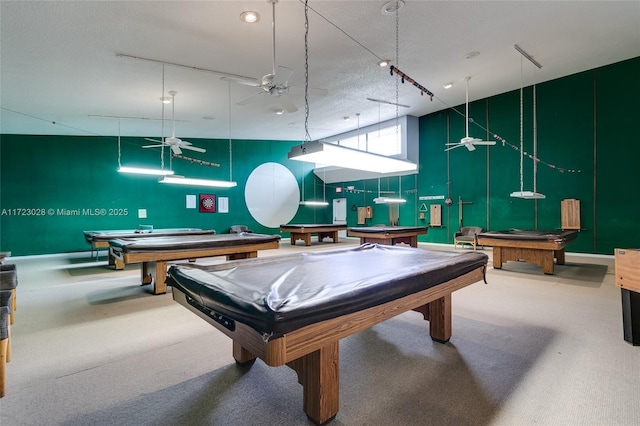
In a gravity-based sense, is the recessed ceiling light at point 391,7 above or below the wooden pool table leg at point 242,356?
above

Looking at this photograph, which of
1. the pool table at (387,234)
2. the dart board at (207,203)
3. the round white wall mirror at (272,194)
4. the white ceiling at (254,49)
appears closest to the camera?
the white ceiling at (254,49)

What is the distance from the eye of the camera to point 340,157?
2893 millimetres

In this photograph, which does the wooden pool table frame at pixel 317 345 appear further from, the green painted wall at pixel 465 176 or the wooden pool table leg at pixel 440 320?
the green painted wall at pixel 465 176

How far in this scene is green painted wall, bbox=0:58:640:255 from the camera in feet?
22.6

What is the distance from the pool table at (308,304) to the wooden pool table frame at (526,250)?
3.62 m

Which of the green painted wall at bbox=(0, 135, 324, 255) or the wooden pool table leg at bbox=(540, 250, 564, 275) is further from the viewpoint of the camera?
the green painted wall at bbox=(0, 135, 324, 255)

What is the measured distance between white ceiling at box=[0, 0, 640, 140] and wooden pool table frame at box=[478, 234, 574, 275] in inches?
142

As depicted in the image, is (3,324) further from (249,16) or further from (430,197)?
(430,197)

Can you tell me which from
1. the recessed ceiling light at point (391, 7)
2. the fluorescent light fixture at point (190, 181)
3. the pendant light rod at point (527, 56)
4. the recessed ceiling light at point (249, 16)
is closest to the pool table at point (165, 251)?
the fluorescent light fixture at point (190, 181)

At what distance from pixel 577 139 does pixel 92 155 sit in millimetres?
13083

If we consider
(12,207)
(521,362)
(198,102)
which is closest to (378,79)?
(198,102)

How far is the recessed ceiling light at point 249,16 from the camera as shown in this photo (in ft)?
12.2

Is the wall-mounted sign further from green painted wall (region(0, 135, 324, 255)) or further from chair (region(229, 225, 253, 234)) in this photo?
green painted wall (region(0, 135, 324, 255))

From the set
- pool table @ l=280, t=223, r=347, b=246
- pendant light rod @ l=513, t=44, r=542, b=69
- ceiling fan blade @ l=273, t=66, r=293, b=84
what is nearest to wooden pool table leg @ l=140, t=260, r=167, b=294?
ceiling fan blade @ l=273, t=66, r=293, b=84
